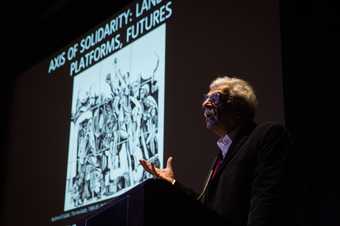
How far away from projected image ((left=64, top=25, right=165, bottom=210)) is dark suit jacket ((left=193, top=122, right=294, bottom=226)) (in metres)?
1.77

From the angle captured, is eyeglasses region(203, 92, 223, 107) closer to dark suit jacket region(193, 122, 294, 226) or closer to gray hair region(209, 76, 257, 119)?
gray hair region(209, 76, 257, 119)

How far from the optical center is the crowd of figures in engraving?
162 inches

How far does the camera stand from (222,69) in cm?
365

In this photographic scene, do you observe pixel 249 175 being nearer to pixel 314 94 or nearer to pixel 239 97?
pixel 239 97

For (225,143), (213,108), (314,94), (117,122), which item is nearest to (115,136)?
(117,122)

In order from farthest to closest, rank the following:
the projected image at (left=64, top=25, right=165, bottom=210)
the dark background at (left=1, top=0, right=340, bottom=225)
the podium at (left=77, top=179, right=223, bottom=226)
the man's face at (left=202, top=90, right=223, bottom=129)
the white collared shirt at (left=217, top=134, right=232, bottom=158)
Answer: the projected image at (left=64, top=25, right=165, bottom=210) < the dark background at (left=1, top=0, right=340, bottom=225) < the man's face at (left=202, top=90, right=223, bottom=129) < the white collared shirt at (left=217, top=134, right=232, bottom=158) < the podium at (left=77, top=179, right=223, bottom=226)

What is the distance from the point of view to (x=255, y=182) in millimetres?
1994

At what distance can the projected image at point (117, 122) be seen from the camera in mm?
4113

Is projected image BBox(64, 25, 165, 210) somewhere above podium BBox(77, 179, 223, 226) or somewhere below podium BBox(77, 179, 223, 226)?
above

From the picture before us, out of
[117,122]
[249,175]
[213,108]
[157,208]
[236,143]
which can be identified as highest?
[117,122]

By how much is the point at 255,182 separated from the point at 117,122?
2552mm

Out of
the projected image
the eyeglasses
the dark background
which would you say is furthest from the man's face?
the projected image

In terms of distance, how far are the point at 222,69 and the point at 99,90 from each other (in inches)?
57.1

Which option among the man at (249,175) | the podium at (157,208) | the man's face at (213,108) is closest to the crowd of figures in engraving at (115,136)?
the man's face at (213,108)
